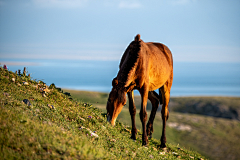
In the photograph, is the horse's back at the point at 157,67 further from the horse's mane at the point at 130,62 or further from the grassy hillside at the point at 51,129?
the grassy hillside at the point at 51,129

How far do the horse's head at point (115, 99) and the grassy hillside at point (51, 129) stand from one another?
23.3 inches

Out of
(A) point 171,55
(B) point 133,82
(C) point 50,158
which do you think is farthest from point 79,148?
(A) point 171,55

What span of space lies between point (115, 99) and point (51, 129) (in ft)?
9.50

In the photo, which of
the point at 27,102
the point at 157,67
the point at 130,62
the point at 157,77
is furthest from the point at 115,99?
the point at 27,102

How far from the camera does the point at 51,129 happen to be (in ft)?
18.4

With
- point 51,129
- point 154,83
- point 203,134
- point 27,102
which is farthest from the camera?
point 203,134

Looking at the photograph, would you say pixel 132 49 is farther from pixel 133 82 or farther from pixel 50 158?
pixel 50 158

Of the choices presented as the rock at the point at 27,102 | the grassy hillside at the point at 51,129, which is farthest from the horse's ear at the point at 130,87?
the rock at the point at 27,102

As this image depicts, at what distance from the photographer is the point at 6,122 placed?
5.26 meters

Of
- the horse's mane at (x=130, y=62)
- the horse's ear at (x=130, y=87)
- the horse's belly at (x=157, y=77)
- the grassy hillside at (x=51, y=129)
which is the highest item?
the horse's mane at (x=130, y=62)

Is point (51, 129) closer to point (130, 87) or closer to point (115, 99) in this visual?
point (115, 99)

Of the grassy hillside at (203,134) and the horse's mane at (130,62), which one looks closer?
the horse's mane at (130,62)

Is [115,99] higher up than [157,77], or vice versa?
[157,77]

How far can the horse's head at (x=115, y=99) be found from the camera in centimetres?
786
